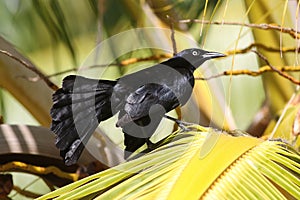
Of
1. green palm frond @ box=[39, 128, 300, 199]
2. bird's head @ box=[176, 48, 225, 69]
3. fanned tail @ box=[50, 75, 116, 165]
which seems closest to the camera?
green palm frond @ box=[39, 128, 300, 199]

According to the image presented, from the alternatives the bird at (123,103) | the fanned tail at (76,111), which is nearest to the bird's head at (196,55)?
the bird at (123,103)

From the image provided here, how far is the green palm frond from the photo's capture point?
27.6 inches

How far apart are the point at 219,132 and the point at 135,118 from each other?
0.40 ft

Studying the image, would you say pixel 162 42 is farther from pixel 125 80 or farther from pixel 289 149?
pixel 289 149

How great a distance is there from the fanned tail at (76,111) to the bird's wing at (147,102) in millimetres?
40

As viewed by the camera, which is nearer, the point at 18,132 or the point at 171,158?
the point at 171,158

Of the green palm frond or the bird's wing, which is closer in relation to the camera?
the green palm frond

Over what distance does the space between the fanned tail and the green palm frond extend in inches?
5.5

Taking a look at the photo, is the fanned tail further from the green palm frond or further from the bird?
the green palm frond

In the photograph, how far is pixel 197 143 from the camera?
853 mm

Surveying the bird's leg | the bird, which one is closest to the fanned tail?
the bird

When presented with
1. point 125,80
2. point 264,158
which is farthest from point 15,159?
point 264,158

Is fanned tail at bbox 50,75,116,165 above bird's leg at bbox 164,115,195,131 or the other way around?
above

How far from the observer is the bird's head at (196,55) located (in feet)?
3.36
